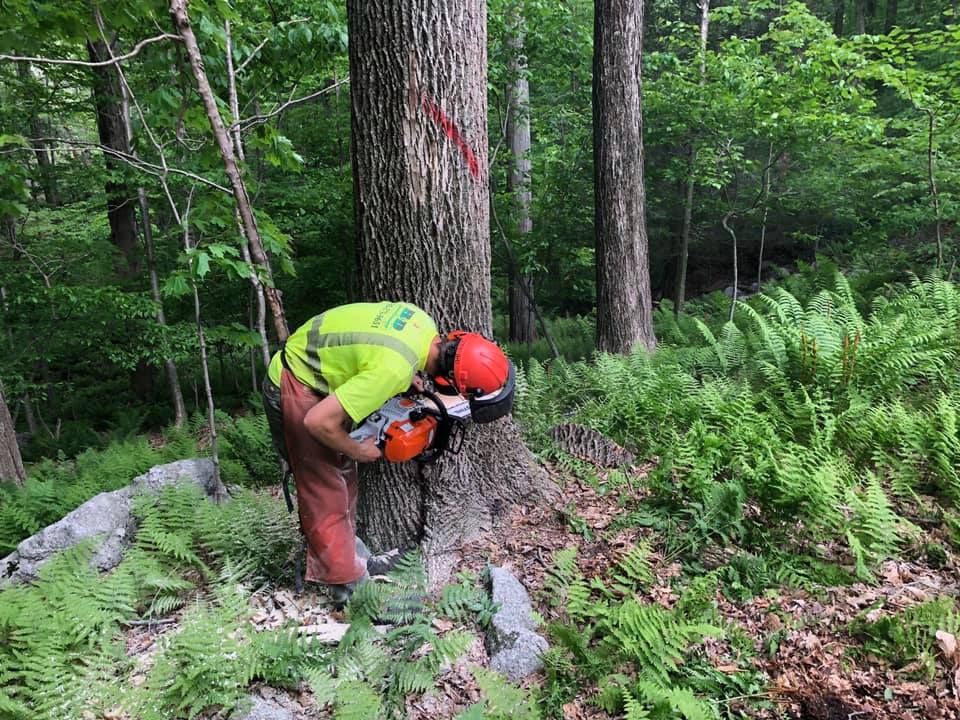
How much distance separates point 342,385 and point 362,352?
0.21 m

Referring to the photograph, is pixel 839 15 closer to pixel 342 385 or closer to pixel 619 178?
pixel 619 178

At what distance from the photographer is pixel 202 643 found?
2635 mm

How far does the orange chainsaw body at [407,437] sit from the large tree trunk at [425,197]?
0.54 meters

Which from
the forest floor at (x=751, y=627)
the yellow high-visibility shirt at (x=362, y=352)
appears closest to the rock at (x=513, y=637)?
the forest floor at (x=751, y=627)

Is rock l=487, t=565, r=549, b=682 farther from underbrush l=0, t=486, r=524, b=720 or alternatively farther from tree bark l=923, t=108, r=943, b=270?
tree bark l=923, t=108, r=943, b=270

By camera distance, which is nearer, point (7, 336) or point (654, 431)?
point (654, 431)

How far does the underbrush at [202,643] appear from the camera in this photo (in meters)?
2.46

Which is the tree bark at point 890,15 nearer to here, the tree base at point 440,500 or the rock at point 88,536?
the tree base at point 440,500

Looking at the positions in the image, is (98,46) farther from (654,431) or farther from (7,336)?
(654,431)

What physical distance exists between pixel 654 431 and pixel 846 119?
513 cm

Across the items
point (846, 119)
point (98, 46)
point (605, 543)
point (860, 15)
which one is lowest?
point (605, 543)

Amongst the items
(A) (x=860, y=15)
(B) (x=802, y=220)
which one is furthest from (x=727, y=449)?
(A) (x=860, y=15)

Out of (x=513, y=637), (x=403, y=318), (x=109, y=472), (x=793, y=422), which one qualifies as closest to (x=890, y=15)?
(x=793, y=422)

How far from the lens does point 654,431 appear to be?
15.2 ft
